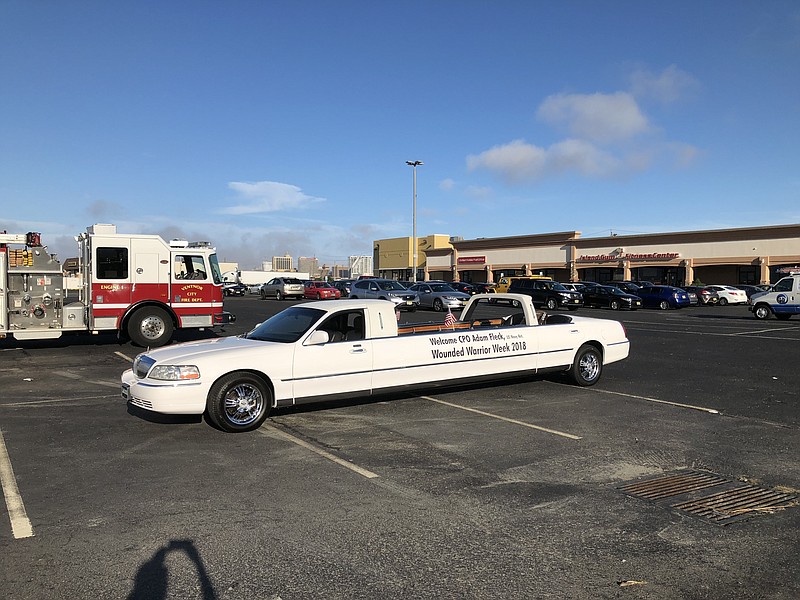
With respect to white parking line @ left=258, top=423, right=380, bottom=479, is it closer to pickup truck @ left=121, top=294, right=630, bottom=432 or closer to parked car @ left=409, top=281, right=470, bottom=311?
pickup truck @ left=121, top=294, right=630, bottom=432

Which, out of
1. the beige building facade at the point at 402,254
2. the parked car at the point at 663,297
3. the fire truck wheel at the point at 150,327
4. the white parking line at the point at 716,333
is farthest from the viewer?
the beige building facade at the point at 402,254

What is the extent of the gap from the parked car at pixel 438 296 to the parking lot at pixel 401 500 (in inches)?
854

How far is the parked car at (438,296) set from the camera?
32.0 metres

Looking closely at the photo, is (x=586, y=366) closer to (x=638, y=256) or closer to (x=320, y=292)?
(x=320, y=292)

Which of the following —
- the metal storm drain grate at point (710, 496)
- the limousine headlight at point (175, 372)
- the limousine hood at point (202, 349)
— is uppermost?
the limousine hood at point (202, 349)

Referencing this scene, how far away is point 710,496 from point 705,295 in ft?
128

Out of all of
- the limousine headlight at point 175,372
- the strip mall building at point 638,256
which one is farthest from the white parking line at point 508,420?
the strip mall building at point 638,256

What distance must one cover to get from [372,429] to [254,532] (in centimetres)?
327

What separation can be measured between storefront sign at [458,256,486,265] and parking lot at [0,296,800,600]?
63.7 meters

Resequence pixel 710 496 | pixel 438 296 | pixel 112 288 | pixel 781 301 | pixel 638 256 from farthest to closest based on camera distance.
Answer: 1. pixel 638 256
2. pixel 438 296
3. pixel 781 301
4. pixel 112 288
5. pixel 710 496

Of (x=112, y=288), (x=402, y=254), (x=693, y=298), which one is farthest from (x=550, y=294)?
(x=402, y=254)

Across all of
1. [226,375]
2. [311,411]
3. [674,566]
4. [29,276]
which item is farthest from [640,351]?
[29,276]

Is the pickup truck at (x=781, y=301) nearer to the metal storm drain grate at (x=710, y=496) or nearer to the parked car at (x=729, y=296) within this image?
the parked car at (x=729, y=296)

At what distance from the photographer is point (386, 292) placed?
33781mm
